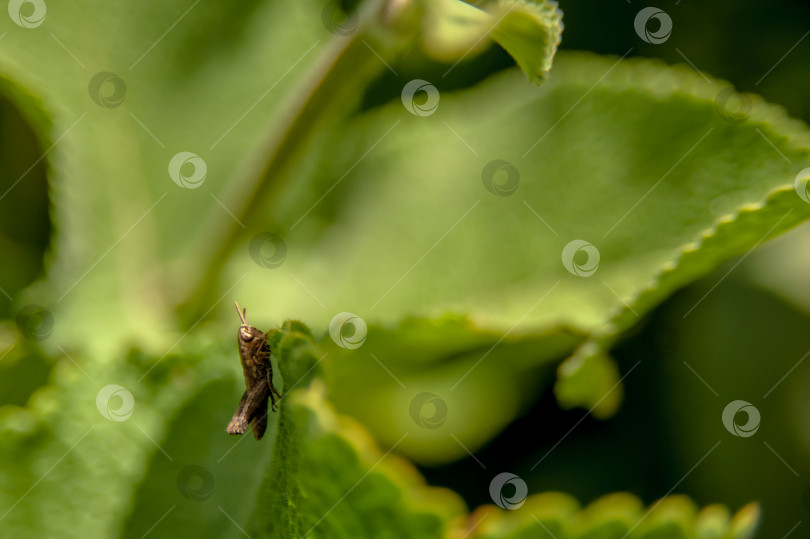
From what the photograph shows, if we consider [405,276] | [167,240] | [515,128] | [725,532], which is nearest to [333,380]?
[405,276]

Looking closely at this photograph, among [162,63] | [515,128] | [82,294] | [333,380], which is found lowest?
[82,294]

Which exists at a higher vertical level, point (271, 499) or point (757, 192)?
point (757, 192)

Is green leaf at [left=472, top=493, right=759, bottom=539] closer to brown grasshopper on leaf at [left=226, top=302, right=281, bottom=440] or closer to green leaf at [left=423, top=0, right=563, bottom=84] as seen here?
brown grasshopper on leaf at [left=226, top=302, right=281, bottom=440]

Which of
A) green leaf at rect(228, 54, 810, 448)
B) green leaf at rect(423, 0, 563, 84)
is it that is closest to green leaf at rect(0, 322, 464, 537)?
green leaf at rect(228, 54, 810, 448)

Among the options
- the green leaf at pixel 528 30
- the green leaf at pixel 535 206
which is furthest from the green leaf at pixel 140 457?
the green leaf at pixel 528 30

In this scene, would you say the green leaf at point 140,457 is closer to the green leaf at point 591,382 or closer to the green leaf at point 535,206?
the green leaf at point 535,206

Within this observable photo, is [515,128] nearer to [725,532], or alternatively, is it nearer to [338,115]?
[338,115]

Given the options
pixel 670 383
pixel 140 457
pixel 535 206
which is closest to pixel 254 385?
pixel 140 457

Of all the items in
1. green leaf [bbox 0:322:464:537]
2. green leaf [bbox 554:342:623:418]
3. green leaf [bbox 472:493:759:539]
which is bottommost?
green leaf [bbox 0:322:464:537]

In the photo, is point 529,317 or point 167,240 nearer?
point 529,317
